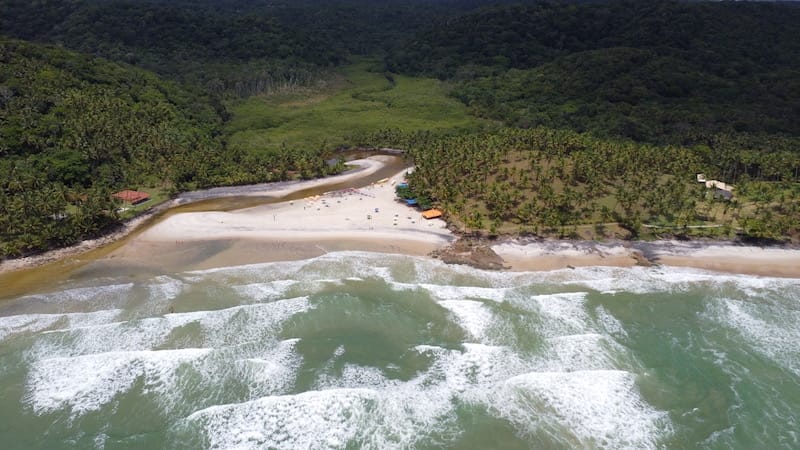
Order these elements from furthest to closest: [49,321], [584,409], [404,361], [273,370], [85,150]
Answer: [85,150] < [49,321] < [404,361] < [273,370] < [584,409]

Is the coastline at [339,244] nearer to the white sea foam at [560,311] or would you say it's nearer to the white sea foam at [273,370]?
the white sea foam at [560,311]

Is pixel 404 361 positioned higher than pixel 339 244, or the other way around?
pixel 339 244

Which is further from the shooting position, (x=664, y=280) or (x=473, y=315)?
(x=664, y=280)

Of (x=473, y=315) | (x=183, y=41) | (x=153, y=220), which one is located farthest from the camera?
(x=183, y=41)

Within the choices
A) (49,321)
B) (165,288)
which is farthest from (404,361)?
(49,321)

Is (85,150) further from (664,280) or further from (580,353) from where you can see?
(664,280)

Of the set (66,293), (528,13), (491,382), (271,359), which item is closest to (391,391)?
(491,382)

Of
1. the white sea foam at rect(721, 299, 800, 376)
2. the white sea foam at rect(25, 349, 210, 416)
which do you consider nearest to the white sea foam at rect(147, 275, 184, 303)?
the white sea foam at rect(25, 349, 210, 416)

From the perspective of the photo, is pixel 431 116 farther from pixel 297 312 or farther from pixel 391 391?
pixel 391 391
